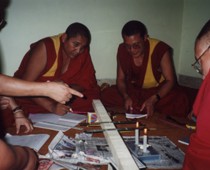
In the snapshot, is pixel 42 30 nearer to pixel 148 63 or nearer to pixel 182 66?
pixel 148 63

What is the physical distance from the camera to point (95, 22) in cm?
356

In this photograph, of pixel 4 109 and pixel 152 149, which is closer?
pixel 152 149

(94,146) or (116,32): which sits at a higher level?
(116,32)

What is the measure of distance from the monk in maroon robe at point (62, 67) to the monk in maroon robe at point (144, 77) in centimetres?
39

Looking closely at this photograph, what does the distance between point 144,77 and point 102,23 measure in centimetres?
109

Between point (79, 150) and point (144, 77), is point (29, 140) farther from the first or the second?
point (144, 77)

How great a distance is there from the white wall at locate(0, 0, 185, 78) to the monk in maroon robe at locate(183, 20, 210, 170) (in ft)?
8.29

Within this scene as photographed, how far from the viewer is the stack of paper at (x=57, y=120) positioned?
1884 mm

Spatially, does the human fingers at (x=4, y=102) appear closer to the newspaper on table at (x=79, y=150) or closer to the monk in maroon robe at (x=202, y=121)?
the newspaper on table at (x=79, y=150)

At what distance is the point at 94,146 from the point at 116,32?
2.43m

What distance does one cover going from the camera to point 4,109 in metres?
2.00

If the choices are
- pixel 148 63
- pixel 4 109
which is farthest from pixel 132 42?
pixel 4 109

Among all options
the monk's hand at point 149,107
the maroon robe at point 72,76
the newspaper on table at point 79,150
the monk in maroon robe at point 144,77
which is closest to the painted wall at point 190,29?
the monk in maroon robe at point 144,77

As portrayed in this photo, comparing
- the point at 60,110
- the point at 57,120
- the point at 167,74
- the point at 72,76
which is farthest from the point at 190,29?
the point at 57,120
